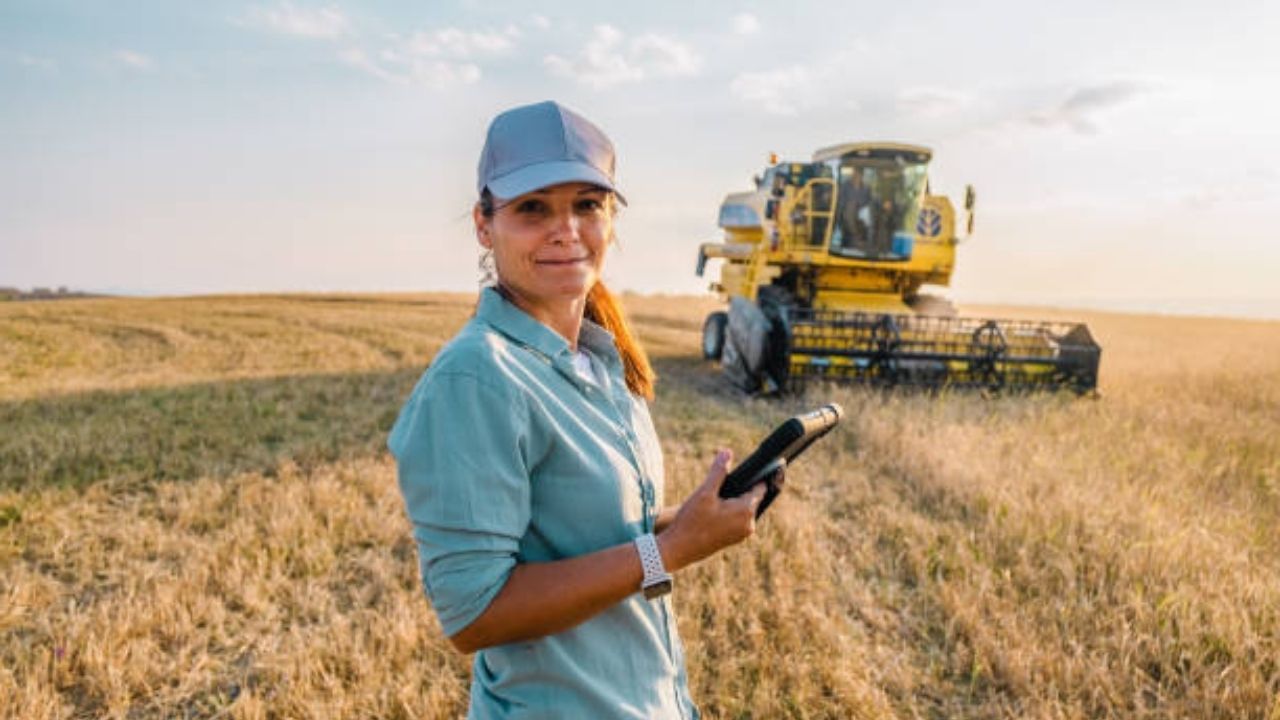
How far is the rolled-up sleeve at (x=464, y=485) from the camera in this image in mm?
1202

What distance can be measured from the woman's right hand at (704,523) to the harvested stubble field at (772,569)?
2037 mm

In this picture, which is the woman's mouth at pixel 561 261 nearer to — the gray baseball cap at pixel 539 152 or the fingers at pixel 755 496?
the gray baseball cap at pixel 539 152

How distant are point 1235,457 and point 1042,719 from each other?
514 centimetres

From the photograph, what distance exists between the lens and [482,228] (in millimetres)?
1620

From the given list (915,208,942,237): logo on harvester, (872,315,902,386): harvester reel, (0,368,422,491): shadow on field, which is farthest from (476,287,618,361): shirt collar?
(915,208,942,237): logo on harvester

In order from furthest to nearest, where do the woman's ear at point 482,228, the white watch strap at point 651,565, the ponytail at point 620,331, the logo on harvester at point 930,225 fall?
the logo on harvester at point 930,225 → the ponytail at point 620,331 → the woman's ear at point 482,228 → the white watch strap at point 651,565

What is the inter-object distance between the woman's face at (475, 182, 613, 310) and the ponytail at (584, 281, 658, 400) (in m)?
0.36

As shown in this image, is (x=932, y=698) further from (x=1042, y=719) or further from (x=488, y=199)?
(x=488, y=199)

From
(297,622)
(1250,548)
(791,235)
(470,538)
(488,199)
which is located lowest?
(297,622)

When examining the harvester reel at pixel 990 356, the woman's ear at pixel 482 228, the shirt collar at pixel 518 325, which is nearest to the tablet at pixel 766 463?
the shirt collar at pixel 518 325

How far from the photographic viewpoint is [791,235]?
11.7 metres

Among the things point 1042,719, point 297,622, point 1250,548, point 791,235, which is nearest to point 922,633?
point 1042,719

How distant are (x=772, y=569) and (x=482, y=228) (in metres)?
3.19

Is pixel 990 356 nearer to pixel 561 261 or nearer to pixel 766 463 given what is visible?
pixel 766 463
